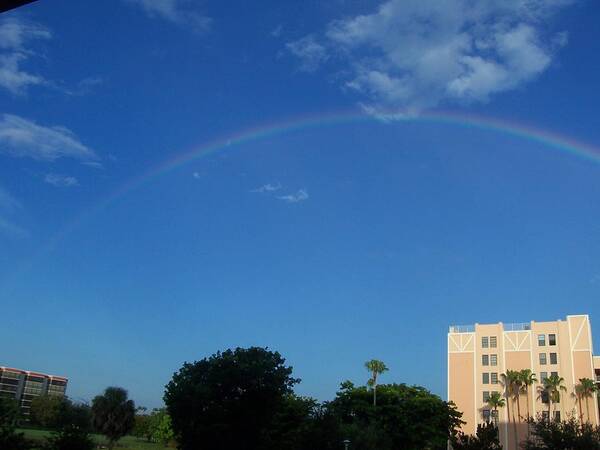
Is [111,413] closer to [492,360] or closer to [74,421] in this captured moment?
[74,421]

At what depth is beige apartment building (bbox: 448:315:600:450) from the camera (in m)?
67.0

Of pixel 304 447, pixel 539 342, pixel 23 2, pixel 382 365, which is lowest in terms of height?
pixel 304 447

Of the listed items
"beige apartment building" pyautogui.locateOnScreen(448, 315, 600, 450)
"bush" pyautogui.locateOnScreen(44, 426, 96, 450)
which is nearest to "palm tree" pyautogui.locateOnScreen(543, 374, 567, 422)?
"beige apartment building" pyautogui.locateOnScreen(448, 315, 600, 450)

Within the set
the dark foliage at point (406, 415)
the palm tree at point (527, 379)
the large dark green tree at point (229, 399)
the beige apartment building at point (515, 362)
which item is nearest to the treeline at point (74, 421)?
the large dark green tree at point (229, 399)

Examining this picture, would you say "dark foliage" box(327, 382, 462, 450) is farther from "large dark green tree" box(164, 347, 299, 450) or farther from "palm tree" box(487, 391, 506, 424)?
"large dark green tree" box(164, 347, 299, 450)

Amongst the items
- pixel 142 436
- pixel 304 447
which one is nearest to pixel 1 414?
pixel 304 447

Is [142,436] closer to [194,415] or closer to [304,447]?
[304,447]

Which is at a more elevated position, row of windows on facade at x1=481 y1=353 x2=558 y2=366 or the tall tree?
row of windows on facade at x1=481 y1=353 x2=558 y2=366

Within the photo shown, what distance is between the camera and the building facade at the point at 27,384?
558ft

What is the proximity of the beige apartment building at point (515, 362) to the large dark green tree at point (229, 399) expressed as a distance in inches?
1690

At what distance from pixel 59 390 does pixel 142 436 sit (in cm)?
8717

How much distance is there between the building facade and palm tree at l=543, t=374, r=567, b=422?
140780mm

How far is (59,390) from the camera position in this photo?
19638 cm

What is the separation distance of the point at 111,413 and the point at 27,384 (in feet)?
483
